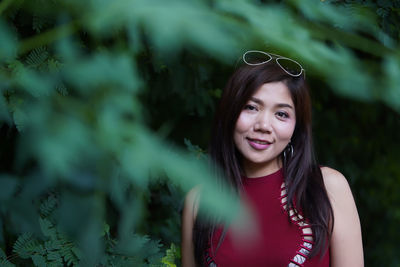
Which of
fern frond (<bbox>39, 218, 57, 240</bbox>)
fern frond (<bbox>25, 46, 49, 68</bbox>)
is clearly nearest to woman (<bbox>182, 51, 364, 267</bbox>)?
fern frond (<bbox>39, 218, 57, 240</bbox>)

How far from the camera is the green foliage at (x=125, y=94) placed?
0.56m

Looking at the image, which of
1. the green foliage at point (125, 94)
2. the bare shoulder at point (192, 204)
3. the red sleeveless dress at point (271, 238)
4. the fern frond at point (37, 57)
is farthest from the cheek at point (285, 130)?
the fern frond at point (37, 57)

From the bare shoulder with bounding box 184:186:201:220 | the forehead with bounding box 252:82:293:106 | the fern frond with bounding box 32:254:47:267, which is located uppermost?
the forehead with bounding box 252:82:293:106

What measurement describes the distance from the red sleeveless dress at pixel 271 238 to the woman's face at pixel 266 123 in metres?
0.15

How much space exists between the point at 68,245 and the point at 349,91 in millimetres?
1129

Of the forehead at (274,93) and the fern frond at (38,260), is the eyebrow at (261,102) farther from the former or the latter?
the fern frond at (38,260)

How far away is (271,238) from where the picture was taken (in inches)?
70.5

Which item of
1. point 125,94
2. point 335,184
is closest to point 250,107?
point 335,184

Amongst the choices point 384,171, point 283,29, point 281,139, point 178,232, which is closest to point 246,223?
point 283,29

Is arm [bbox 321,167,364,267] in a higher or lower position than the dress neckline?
lower

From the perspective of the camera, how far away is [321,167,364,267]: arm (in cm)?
175

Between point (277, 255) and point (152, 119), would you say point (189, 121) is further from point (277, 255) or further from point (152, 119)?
point (277, 255)

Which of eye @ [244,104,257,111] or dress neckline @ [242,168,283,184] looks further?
dress neckline @ [242,168,283,184]

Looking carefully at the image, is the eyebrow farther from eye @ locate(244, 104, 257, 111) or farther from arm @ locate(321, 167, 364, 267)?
arm @ locate(321, 167, 364, 267)
